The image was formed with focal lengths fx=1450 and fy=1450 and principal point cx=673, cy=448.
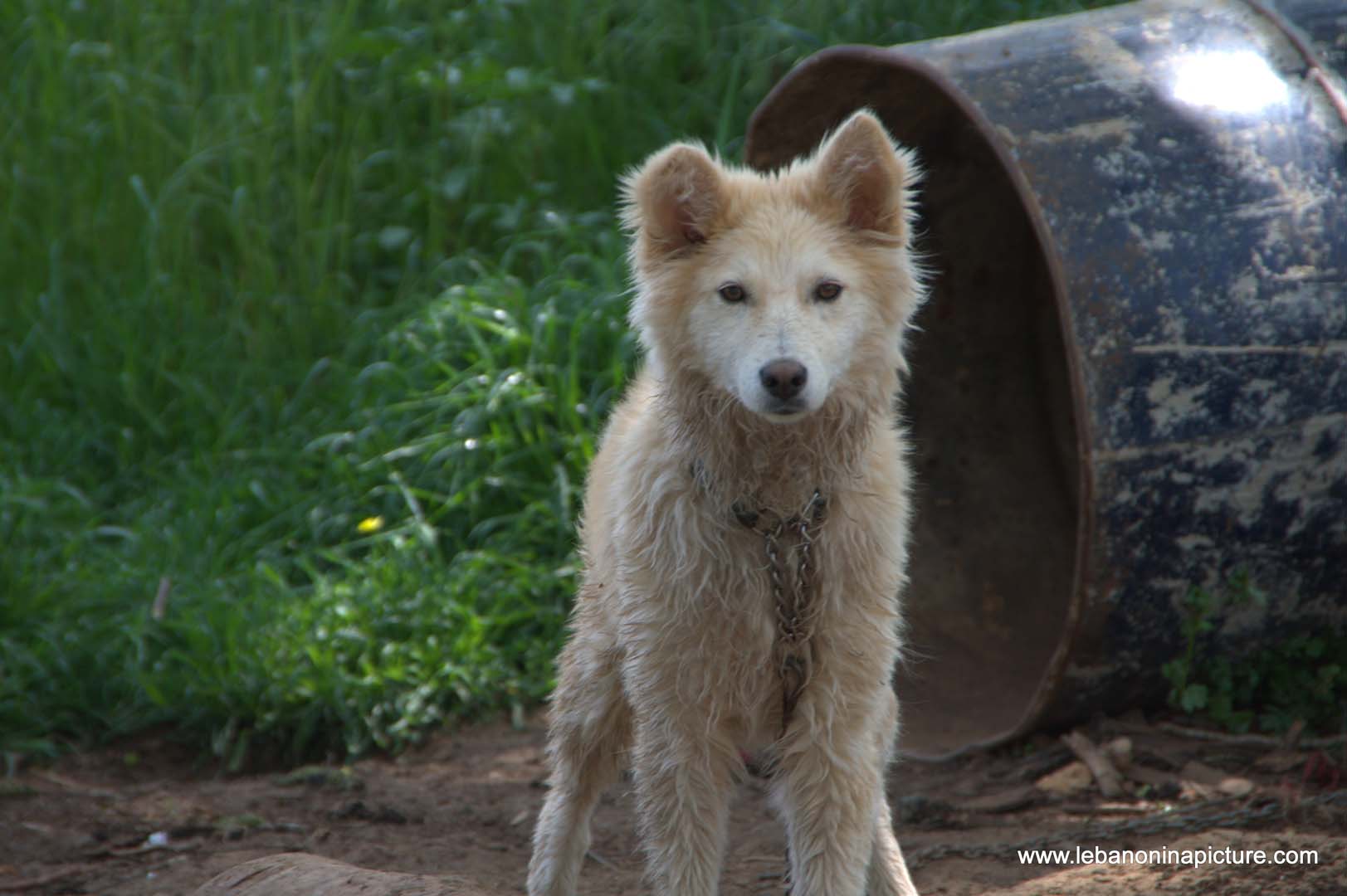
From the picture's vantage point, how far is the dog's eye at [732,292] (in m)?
3.18

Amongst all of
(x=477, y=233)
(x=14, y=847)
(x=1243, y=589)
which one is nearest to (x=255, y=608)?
(x=14, y=847)

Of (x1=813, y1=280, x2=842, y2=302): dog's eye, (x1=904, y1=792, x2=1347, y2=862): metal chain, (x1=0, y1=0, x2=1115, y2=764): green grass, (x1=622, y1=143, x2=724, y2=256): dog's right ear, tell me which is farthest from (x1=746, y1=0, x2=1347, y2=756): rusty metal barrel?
(x1=0, y1=0, x2=1115, y2=764): green grass

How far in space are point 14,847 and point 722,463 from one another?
8.27 ft

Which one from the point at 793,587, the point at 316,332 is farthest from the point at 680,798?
the point at 316,332

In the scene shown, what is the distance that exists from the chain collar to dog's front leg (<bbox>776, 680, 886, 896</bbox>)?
5 cm

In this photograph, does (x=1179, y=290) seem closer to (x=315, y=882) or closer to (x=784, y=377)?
(x=784, y=377)

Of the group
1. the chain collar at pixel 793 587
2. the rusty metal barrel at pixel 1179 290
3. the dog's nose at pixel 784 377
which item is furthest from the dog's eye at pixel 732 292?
the rusty metal barrel at pixel 1179 290

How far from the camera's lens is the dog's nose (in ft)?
9.73

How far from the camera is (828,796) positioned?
3227 millimetres

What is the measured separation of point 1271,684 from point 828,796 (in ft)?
6.92

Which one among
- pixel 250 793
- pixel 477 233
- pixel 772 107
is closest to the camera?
pixel 250 793

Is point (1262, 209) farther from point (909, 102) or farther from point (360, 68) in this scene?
point (360, 68)

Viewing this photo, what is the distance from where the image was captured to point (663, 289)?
3305mm

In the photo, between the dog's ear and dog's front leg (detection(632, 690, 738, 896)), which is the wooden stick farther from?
the dog's ear
